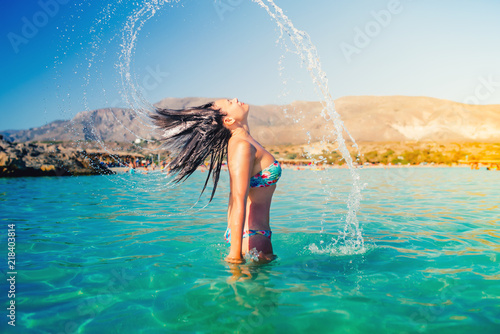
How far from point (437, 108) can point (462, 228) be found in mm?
172863

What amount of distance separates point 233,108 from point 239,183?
3.24 ft

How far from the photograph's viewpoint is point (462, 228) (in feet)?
21.5

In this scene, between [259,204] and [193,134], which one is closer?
[259,204]

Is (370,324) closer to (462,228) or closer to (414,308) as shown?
(414,308)

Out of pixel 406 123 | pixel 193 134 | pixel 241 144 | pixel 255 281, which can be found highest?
pixel 406 123

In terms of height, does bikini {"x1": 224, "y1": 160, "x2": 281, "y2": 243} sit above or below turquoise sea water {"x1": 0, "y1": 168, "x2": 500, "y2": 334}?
above

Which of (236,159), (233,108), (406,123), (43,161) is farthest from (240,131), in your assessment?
(406,123)

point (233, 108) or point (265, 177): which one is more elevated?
point (233, 108)

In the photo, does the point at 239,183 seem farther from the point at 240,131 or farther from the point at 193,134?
the point at 193,134

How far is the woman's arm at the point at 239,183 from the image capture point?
3334 mm

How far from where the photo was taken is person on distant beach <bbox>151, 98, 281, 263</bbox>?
3385 millimetres

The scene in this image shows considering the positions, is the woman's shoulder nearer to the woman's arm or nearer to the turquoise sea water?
the woman's arm

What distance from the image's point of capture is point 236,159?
11.1ft

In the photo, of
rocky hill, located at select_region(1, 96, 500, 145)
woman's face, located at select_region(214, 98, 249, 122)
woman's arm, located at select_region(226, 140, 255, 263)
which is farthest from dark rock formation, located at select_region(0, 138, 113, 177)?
rocky hill, located at select_region(1, 96, 500, 145)
